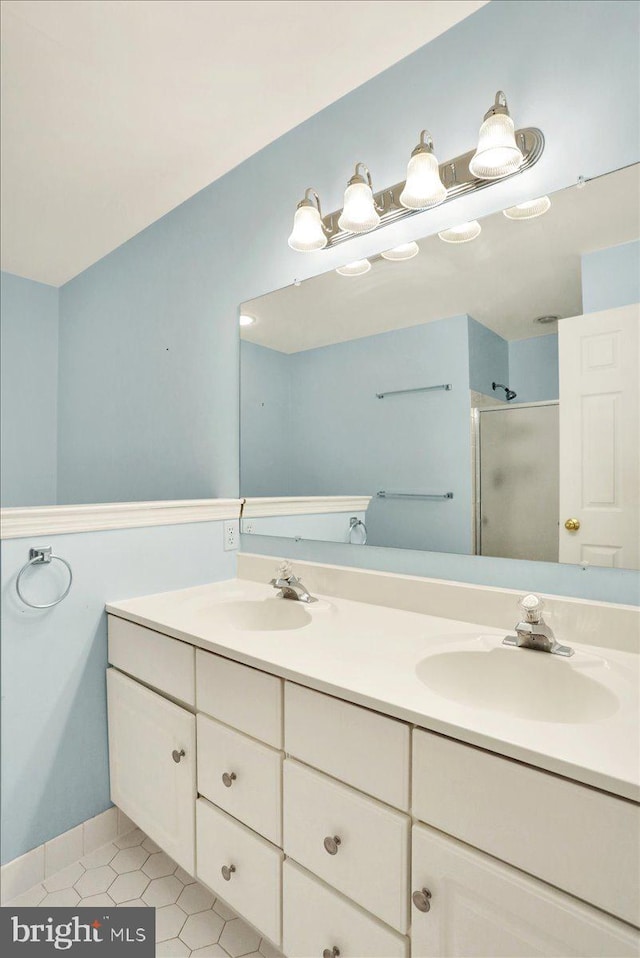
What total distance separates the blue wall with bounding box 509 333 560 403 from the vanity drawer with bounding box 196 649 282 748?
0.88m

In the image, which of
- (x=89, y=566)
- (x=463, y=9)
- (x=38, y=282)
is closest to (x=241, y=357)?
(x=89, y=566)

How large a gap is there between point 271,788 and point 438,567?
2.20ft

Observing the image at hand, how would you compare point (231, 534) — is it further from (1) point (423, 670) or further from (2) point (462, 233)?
(2) point (462, 233)

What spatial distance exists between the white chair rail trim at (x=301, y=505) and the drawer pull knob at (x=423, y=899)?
917 mm

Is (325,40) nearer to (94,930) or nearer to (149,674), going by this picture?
(149,674)

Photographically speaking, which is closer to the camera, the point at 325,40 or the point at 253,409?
the point at 325,40

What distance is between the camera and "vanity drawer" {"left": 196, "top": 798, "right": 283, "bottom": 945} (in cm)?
105

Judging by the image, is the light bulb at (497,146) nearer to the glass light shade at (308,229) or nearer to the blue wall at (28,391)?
the glass light shade at (308,229)

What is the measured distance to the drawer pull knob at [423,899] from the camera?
2.62 ft

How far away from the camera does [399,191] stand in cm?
140

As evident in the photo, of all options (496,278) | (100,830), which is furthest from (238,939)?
(496,278)

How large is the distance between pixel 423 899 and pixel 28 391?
2.91 m

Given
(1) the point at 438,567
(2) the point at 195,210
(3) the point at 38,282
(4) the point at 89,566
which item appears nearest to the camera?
(1) the point at 438,567

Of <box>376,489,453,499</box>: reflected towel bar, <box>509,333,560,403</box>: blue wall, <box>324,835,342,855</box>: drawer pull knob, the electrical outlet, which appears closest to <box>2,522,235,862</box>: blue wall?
the electrical outlet
